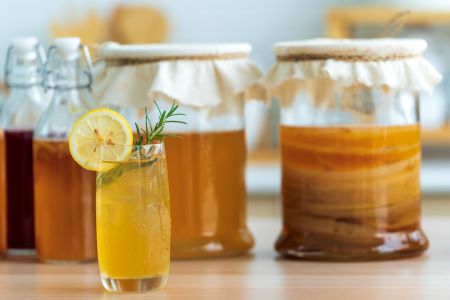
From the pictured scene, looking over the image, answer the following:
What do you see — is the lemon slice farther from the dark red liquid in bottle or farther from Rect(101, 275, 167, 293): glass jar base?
the dark red liquid in bottle

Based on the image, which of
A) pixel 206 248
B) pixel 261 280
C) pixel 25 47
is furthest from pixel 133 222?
pixel 25 47

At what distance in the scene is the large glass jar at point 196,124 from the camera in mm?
1454

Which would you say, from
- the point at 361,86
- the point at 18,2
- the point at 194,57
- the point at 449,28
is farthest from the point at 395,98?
the point at 18,2

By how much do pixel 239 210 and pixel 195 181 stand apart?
95mm

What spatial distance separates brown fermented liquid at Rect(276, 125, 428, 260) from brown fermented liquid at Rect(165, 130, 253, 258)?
107mm

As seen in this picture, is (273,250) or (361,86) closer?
(361,86)

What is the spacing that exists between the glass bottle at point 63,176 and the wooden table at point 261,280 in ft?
0.12

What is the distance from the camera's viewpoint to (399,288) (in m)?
1.21

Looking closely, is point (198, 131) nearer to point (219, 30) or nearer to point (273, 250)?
point (273, 250)

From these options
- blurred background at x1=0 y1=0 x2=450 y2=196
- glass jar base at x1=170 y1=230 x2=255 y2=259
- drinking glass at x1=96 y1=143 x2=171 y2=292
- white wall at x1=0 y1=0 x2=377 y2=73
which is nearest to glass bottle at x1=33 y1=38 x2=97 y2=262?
glass jar base at x1=170 y1=230 x2=255 y2=259

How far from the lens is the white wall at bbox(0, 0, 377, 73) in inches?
152

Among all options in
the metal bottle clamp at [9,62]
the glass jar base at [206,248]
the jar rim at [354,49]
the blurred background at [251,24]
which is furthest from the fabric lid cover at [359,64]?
the blurred background at [251,24]

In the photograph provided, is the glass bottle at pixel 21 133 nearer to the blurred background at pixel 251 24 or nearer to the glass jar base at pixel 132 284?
the glass jar base at pixel 132 284

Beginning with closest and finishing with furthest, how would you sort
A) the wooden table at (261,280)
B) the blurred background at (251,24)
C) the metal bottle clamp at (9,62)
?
the wooden table at (261,280) < the metal bottle clamp at (9,62) < the blurred background at (251,24)
